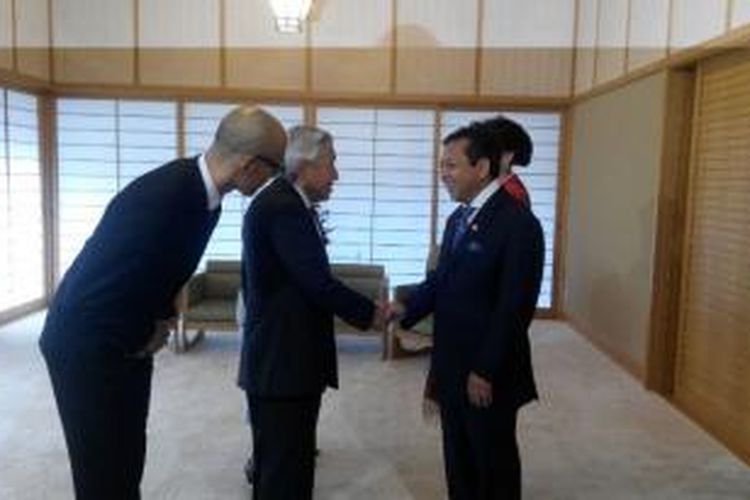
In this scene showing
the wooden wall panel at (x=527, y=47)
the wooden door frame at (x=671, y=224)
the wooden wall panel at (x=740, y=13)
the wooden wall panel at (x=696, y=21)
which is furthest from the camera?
the wooden wall panel at (x=527, y=47)

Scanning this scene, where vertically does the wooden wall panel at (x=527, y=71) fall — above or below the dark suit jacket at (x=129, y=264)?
above

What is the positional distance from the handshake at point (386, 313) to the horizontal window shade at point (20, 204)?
4.61 metres

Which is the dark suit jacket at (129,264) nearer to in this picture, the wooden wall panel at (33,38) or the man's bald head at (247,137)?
the man's bald head at (247,137)

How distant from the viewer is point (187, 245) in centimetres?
184

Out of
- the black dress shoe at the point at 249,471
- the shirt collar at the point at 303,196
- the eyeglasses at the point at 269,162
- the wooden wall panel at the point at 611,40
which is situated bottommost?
the black dress shoe at the point at 249,471

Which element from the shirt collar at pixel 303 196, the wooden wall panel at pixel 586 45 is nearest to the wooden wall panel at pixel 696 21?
the wooden wall panel at pixel 586 45

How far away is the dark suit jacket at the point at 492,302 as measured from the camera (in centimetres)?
226

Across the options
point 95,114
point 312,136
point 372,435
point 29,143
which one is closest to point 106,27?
point 95,114

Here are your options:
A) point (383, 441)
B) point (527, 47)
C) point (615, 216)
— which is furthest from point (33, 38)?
point (615, 216)

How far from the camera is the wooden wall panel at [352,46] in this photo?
22.0 ft

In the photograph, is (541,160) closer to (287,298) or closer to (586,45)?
(586,45)

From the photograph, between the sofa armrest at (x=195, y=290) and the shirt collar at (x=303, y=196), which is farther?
the sofa armrest at (x=195, y=290)

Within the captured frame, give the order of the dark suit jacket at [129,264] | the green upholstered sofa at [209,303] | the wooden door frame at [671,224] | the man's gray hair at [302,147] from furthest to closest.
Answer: the green upholstered sofa at [209,303]
the wooden door frame at [671,224]
the man's gray hair at [302,147]
the dark suit jacket at [129,264]

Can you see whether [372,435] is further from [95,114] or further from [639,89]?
[95,114]
